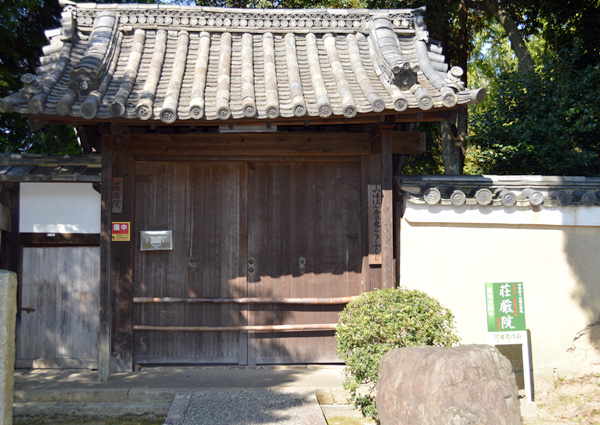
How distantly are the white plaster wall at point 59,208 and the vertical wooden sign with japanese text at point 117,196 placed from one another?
21.8 inches

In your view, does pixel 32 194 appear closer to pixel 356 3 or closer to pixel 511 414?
pixel 511 414

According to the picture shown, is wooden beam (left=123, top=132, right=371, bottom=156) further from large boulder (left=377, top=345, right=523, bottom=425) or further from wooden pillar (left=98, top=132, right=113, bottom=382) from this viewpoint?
large boulder (left=377, top=345, right=523, bottom=425)

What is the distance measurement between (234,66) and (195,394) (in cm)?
454

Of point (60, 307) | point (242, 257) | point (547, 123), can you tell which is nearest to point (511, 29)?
point (547, 123)

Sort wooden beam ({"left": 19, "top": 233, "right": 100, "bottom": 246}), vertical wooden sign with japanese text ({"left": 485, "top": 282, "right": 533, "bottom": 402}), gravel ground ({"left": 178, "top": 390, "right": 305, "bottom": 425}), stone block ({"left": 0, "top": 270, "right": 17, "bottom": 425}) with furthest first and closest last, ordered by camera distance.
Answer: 1. wooden beam ({"left": 19, "top": 233, "right": 100, "bottom": 246})
2. vertical wooden sign with japanese text ({"left": 485, "top": 282, "right": 533, "bottom": 402})
3. gravel ground ({"left": 178, "top": 390, "right": 305, "bottom": 425})
4. stone block ({"left": 0, "top": 270, "right": 17, "bottom": 425})

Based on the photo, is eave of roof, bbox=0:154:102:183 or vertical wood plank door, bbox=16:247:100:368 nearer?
eave of roof, bbox=0:154:102:183

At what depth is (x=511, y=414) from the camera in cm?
411

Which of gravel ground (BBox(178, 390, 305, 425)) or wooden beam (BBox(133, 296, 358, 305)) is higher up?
wooden beam (BBox(133, 296, 358, 305))

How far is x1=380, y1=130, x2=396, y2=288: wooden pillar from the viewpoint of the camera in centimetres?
702

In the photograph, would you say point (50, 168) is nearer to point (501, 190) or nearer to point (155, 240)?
point (155, 240)

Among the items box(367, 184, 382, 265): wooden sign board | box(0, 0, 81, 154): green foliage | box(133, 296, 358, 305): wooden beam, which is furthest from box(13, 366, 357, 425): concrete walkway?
box(0, 0, 81, 154): green foliage

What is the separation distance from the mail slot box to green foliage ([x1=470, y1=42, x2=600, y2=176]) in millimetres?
6436

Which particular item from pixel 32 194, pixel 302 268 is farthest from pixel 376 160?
pixel 32 194

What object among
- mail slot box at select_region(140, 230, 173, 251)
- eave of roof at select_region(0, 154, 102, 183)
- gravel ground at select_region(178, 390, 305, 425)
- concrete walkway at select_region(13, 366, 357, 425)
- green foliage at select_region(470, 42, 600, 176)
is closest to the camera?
gravel ground at select_region(178, 390, 305, 425)
